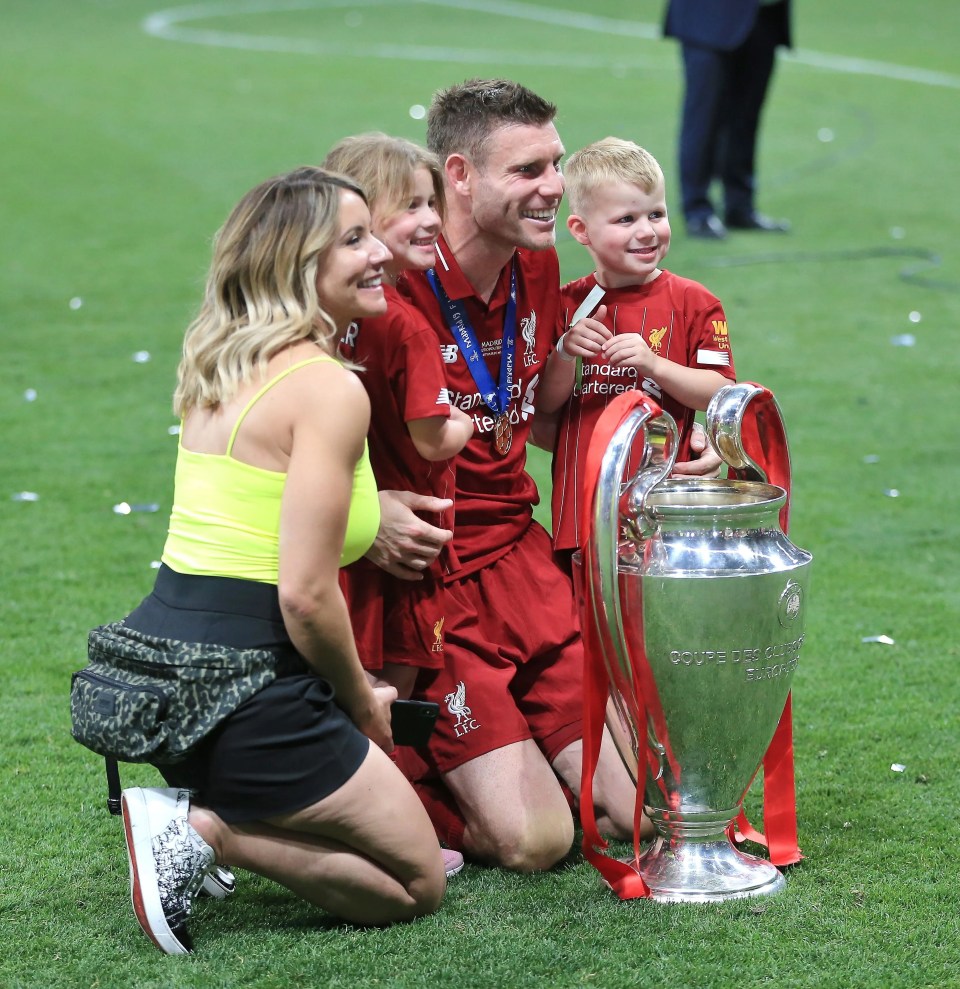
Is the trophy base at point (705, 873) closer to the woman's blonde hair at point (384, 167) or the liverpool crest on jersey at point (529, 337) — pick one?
the liverpool crest on jersey at point (529, 337)

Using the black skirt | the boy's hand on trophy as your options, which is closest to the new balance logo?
the boy's hand on trophy

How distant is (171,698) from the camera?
112 inches

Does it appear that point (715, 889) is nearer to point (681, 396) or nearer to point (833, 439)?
point (681, 396)

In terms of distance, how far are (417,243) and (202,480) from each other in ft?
2.26

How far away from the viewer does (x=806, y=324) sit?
8539mm

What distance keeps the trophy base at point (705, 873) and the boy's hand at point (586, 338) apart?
1.04 meters

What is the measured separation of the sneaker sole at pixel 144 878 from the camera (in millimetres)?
2840

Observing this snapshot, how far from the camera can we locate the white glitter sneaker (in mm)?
2842

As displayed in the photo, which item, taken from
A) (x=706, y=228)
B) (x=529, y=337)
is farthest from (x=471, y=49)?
(x=529, y=337)

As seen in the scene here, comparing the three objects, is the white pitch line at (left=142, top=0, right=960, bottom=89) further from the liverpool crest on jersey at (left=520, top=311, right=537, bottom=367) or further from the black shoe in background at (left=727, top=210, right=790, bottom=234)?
the liverpool crest on jersey at (left=520, top=311, right=537, bottom=367)

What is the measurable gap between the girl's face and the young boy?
43 cm

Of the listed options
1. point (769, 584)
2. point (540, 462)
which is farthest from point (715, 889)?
point (540, 462)

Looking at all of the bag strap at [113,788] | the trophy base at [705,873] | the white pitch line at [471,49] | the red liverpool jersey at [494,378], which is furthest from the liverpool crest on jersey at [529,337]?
the white pitch line at [471,49]

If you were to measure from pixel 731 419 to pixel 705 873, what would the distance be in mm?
893
